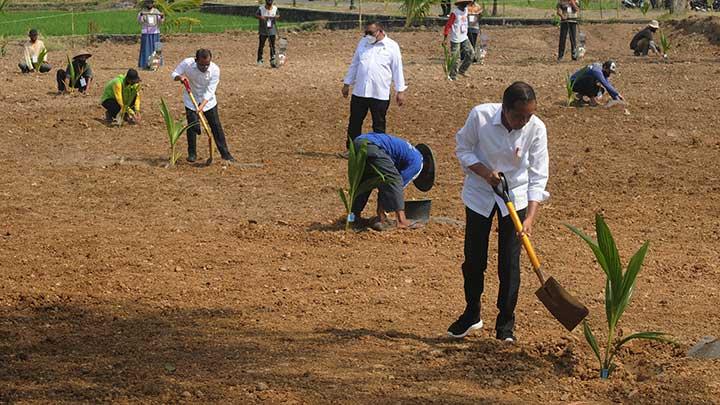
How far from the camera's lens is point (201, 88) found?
13273 millimetres

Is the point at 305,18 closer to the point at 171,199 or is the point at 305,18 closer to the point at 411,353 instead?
the point at 171,199

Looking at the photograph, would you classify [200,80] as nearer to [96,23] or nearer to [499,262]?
[499,262]

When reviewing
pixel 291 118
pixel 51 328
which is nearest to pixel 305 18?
pixel 291 118

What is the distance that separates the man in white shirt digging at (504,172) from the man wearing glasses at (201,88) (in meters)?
6.57

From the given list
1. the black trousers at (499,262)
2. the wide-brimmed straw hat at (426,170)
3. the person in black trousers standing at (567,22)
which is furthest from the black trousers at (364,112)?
the person in black trousers standing at (567,22)

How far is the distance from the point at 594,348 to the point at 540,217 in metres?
4.70

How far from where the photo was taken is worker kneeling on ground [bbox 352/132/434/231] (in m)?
10.1

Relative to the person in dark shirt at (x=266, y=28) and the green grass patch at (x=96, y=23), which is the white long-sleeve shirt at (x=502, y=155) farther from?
the green grass patch at (x=96, y=23)

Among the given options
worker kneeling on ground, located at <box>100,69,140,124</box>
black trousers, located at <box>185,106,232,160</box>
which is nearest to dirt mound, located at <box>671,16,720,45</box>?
worker kneeling on ground, located at <box>100,69,140,124</box>

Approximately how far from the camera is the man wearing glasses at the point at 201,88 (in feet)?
43.0

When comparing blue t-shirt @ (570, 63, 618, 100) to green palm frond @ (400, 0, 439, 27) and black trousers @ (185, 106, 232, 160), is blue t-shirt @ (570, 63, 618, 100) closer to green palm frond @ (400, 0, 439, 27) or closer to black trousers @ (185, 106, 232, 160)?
black trousers @ (185, 106, 232, 160)

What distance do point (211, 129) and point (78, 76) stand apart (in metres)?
5.22

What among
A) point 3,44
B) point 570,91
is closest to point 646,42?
point 570,91

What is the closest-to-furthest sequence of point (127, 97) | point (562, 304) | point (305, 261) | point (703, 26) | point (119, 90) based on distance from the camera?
point (562, 304) < point (305, 261) < point (127, 97) < point (119, 90) < point (703, 26)
